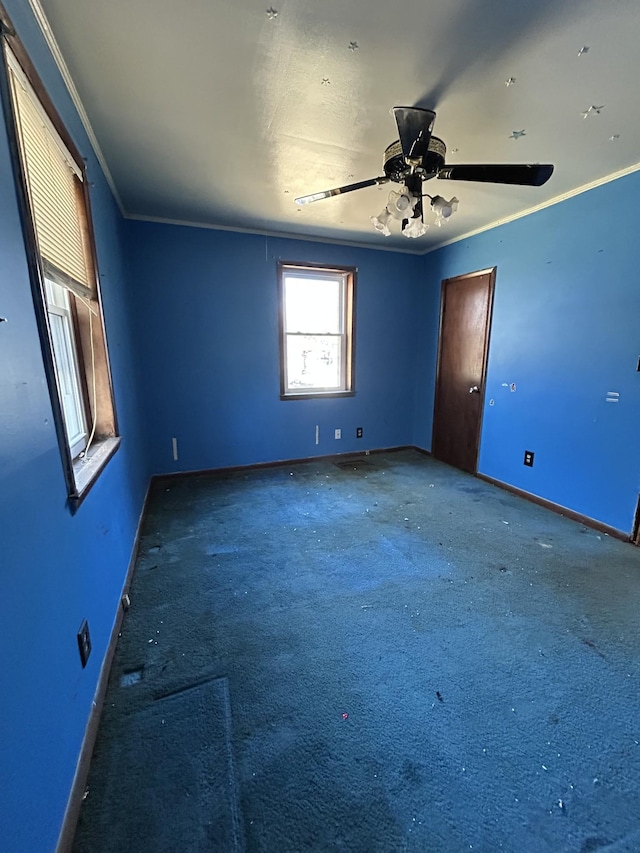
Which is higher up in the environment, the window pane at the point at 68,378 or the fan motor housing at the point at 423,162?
the fan motor housing at the point at 423,162

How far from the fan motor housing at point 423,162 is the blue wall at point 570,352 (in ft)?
4.96

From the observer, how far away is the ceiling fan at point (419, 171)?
5.27 ft

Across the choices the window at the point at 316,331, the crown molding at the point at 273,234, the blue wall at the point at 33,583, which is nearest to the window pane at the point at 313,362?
the window at the point at 316,331

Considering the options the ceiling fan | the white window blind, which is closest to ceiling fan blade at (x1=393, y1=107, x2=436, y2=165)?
the ceiling fan

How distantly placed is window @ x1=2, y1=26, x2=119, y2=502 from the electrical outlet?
1.48 ft

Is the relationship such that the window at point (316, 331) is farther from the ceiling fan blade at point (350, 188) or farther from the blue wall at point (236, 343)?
the ceiling fan blade at point (350, 188)

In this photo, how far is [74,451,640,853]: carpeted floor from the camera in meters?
1.01

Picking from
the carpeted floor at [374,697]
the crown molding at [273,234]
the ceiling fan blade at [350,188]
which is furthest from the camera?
the crown molding at [273,234]

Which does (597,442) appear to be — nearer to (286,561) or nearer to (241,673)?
(286,561)

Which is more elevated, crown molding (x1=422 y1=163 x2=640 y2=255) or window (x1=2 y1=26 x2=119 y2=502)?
crown molding (x1=422 y1=163 x2=640 y2=255)

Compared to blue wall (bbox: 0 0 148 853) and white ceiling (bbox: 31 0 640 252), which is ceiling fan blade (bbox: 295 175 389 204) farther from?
blue wall (bbox: 0 0 148 853)

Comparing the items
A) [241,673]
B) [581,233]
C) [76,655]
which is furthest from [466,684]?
[581,233]

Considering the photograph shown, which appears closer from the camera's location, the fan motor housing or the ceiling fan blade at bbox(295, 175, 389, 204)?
the fan motor housing

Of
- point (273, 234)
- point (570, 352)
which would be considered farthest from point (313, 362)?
point (570, 352)
